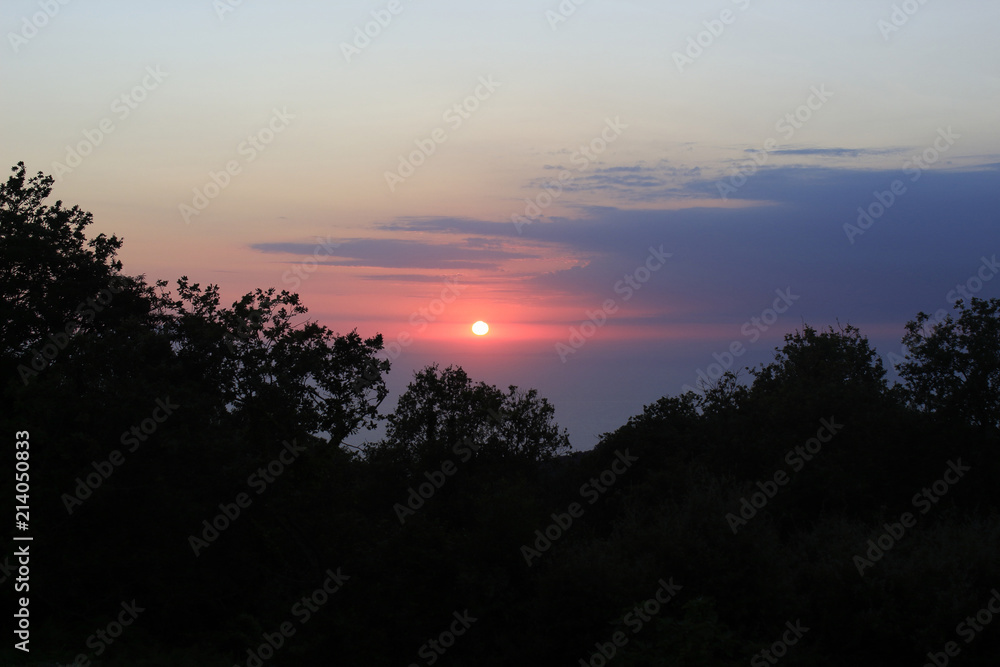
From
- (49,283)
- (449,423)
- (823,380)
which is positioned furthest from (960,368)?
(49,283)

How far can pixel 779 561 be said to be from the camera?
652 inches

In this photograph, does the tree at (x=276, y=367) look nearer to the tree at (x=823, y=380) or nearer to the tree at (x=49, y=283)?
the tree at (x=49, y=283)

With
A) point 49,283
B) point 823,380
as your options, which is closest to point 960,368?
point 823,380

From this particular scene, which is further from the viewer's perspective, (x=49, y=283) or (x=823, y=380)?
(x=823, y=380)

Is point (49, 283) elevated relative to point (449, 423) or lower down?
lower down

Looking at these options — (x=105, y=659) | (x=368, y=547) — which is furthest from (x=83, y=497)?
(x=368, y=547)

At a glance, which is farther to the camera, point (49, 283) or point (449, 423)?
point (449, 423)

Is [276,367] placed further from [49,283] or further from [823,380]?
[823,380]

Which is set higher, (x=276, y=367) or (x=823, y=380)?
(x=823, y=380)

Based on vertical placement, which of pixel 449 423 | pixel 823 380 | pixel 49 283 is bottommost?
pixel 49 283

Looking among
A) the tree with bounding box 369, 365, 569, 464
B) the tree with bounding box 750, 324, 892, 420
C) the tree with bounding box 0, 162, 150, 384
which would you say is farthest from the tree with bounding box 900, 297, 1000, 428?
the tree with bounding box 0, 162, 150, 384

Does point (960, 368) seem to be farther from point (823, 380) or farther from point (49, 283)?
point (49, 283)

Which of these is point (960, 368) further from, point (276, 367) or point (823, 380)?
point (276, 367)

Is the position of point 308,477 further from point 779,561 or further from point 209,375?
point 779,561
